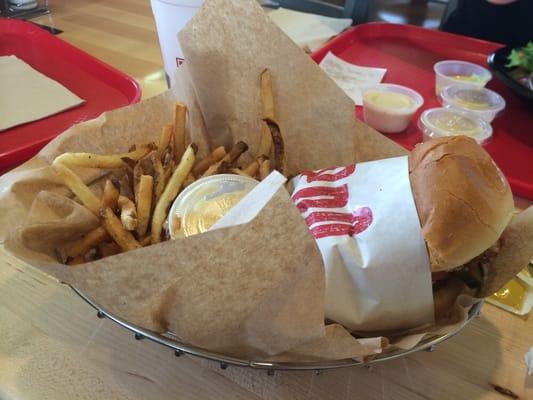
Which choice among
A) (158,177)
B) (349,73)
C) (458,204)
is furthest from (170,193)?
(349,73)

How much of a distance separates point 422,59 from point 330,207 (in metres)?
1.28

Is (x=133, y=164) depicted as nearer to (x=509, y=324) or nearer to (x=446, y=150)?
(x=446, y=150)

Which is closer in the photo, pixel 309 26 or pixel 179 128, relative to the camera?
pixel 179 128

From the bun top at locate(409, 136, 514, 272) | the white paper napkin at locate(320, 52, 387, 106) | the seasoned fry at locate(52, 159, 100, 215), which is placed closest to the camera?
the bun top at locate(409, 136, 514, 272)

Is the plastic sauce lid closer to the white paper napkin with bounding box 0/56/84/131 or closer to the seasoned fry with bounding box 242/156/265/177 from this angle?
the seasoned fry with bounding box 242/156/265/177

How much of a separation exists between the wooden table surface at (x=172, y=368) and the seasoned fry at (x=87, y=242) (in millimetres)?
127

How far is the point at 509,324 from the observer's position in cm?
80

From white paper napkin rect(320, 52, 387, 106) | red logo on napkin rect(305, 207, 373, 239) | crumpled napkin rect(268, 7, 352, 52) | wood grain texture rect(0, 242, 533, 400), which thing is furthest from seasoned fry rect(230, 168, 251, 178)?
crumpled napkin rect(268, 7, 352, 52)

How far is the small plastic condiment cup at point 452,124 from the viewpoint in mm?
1289

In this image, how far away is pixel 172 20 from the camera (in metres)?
1.11

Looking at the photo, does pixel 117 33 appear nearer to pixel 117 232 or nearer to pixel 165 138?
pixel 165 138

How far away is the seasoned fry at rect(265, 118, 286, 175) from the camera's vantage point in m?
0.89

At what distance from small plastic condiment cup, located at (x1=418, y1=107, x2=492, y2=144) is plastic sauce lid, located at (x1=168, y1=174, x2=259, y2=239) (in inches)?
26.2

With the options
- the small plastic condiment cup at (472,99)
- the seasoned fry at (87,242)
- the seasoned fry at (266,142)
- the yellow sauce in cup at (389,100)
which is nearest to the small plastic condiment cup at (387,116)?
the yellow sauce in cup at (389,100)
